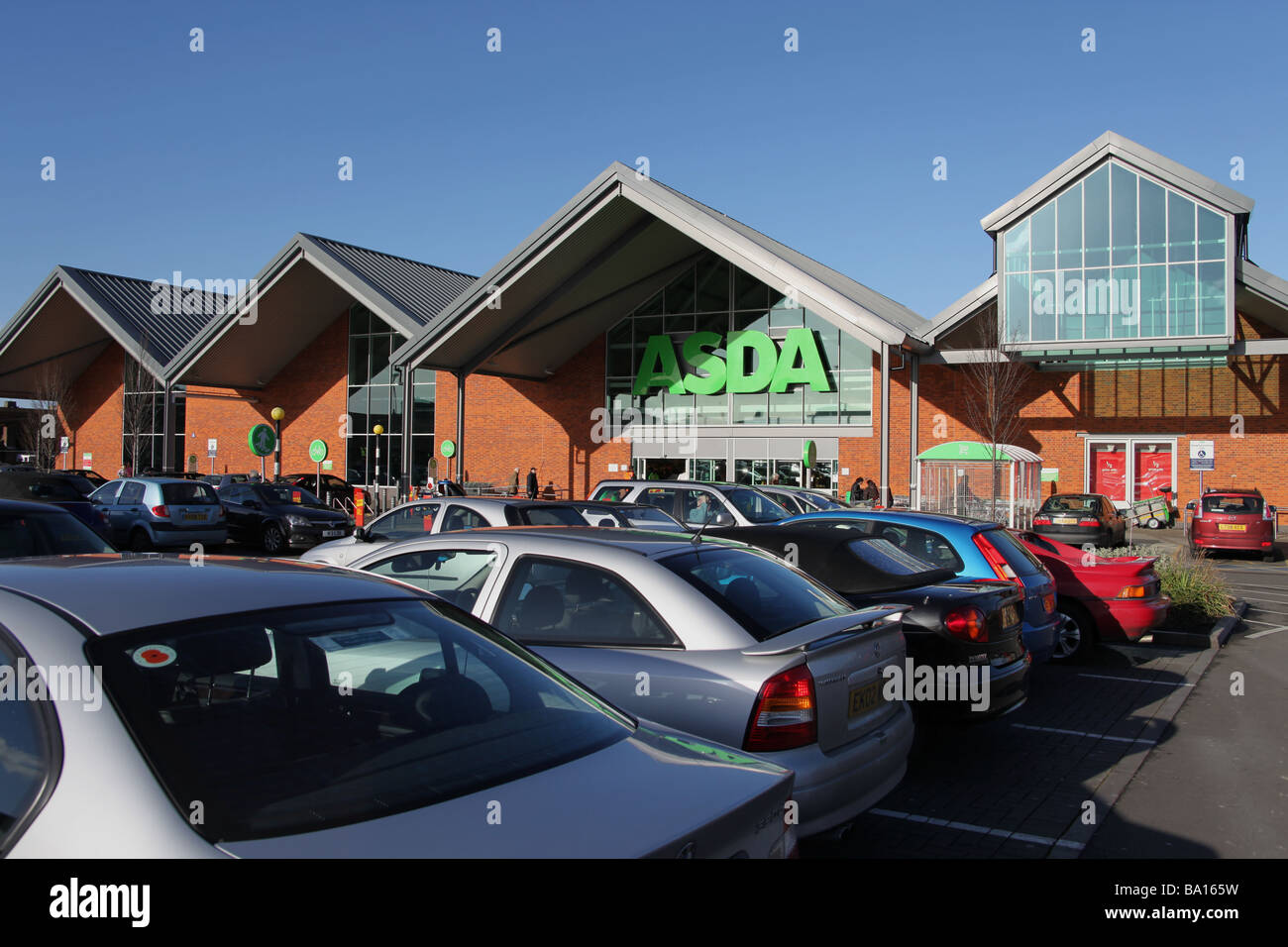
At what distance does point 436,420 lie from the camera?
129 feet

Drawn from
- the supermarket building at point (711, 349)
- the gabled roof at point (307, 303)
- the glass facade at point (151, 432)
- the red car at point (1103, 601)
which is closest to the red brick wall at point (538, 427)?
the supermarket building at point (711, 349)

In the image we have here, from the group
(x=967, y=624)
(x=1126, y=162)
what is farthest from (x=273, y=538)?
(x=1126, y=162)

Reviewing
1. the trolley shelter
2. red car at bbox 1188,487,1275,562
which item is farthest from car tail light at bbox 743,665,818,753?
the trolley shelter

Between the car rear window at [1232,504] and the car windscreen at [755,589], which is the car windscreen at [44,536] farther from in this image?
the car rear window at [1232,504]

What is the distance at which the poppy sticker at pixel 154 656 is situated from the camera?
2.33 metres

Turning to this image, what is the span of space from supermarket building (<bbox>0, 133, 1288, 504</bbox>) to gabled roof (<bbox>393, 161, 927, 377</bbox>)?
9 cm

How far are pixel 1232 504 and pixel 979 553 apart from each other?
63.5 ft

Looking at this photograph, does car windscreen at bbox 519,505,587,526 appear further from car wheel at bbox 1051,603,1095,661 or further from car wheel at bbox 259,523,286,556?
car wheel at bbox 259,523,286,556

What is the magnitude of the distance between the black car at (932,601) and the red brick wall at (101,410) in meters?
46.9

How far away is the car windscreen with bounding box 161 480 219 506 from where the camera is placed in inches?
776

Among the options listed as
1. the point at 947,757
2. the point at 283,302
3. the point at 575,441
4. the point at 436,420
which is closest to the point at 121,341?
the point at 283,302

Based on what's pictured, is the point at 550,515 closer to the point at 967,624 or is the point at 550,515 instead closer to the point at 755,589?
the point at 967,624
